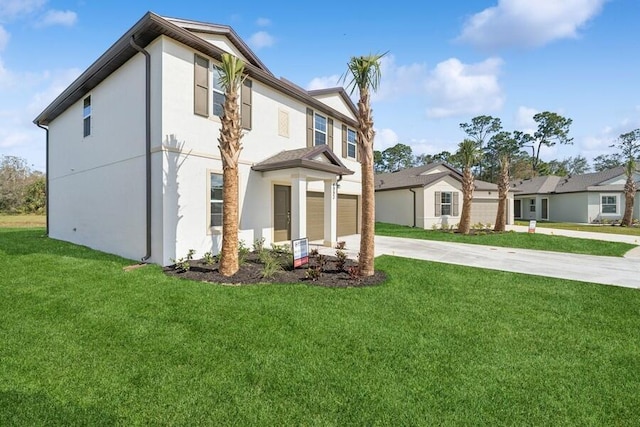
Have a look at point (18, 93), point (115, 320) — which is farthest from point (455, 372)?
point (18, 93)

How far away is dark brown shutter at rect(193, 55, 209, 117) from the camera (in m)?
8.47

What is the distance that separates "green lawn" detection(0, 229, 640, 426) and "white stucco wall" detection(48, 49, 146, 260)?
9.94ft

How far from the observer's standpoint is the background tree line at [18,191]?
34062 mm

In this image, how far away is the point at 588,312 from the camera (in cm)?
517

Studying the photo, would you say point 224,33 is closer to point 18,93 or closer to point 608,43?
point 18,93

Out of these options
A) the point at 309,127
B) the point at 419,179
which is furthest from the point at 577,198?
the point at 309,127

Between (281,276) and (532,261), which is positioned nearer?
(281,276)

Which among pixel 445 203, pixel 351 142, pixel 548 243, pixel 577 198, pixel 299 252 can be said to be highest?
pixel 351 142

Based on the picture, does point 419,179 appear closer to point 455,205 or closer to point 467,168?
point 455,205

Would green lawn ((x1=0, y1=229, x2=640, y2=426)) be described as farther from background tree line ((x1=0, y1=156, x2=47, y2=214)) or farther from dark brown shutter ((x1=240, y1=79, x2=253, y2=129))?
background tree line ((x1=0, y1=156, x2=47, y2=214))

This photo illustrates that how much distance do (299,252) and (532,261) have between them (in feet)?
24.2

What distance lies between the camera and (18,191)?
36.1m

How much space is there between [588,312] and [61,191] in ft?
61.2

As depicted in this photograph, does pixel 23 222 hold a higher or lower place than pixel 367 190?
lower
